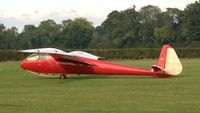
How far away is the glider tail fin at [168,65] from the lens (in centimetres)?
2516

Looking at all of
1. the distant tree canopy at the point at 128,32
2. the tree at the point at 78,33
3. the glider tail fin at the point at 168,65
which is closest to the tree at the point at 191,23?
the distant tree canopy at the point at 128,32

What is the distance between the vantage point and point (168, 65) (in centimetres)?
2538

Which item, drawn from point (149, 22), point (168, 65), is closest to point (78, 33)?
point (149, 22)

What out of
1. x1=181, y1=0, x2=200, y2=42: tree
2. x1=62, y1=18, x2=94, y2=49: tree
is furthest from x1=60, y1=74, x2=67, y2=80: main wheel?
Answer: x1=62, y1=18, x2=94, y2=49: tree

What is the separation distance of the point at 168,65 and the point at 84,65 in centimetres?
530

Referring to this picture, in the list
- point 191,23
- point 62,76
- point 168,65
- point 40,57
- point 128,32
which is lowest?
point 62,76

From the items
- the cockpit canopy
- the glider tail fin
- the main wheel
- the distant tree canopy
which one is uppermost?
the distant tree canopy

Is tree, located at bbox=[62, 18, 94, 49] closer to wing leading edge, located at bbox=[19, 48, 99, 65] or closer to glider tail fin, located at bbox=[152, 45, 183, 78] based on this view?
wing leading edge, located at bbox=[19, 48, 99, 65]

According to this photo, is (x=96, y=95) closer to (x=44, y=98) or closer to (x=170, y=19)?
(x=44, y=98)

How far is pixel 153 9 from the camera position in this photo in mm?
139125

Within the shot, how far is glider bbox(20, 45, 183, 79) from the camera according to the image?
83.8 ft

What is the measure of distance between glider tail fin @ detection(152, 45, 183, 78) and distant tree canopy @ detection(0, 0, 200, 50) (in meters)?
80.0

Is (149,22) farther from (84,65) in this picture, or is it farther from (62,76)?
(84,65)

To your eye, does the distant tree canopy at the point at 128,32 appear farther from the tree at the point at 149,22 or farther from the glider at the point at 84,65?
the glider at the point at 84,65
